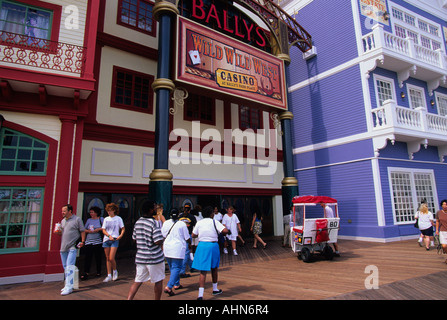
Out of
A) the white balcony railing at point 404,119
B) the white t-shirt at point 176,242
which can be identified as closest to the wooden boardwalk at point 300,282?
the white t-shirt at point 176,242

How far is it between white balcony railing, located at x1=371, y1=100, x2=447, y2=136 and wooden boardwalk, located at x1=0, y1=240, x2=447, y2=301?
20.3 ft

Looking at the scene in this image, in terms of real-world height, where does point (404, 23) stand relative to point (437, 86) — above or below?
above

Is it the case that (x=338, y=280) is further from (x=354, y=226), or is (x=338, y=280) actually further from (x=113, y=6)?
(x=113, y=6)

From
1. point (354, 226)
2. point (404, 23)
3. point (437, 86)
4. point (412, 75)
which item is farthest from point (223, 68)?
point (437, 86)

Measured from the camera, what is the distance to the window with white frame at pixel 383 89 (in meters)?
14.0

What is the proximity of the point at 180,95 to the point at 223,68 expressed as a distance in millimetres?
2188

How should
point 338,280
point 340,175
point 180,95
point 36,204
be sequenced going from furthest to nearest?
point 340,175
point 180,95
point 36,204
point 338,280

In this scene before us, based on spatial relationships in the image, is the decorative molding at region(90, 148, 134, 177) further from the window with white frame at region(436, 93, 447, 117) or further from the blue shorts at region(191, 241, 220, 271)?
the window with white frame at region(436, 93, 447, 117)

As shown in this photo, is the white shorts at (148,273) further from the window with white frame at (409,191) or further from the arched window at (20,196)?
the window with white frame at (409,191)

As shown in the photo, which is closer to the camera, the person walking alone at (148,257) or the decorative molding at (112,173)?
the person walking alone at (148,257)

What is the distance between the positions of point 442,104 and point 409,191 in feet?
24.4

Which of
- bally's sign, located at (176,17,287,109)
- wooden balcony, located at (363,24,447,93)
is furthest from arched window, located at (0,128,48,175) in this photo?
wooden balcony, located at (363,24,447,93)

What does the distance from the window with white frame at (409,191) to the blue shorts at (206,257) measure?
37.5 ft

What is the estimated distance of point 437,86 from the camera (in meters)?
16.2
